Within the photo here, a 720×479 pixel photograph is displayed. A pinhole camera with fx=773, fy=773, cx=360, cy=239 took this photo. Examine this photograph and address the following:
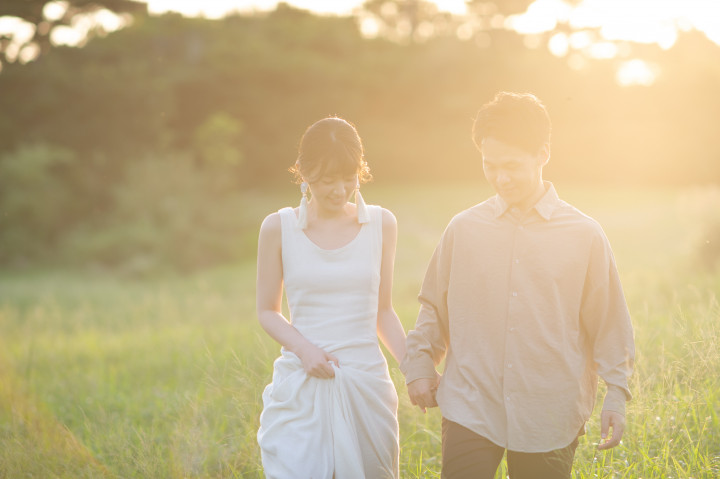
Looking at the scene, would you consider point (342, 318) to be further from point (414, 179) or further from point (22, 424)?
point (414, 179)

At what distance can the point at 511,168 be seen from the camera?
2633 mm

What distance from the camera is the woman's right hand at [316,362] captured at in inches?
111

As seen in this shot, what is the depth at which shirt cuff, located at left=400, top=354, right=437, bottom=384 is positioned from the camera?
8.98 feet

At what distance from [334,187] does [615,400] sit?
1234 millimetres

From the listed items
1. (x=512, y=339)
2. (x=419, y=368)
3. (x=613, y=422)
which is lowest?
(x=613, y=422)

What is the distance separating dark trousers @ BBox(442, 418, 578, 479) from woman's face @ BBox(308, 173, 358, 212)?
0.93 metres

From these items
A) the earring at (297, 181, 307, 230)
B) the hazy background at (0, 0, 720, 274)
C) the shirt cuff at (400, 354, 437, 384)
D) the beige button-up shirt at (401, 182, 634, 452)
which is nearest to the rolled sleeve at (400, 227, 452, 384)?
Answer: the shirt cuff at (400, 354, 437, 384)

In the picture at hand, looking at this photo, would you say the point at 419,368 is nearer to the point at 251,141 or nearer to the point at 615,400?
the point at 615,400

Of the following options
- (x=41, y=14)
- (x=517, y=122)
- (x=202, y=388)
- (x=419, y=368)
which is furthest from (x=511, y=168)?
(x=41, y=14)

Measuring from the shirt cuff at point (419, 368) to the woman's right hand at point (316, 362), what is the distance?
0.29 metres

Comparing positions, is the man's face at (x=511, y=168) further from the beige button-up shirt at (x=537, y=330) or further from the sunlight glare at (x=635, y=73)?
the sunlight glare at (x=635, y=73)

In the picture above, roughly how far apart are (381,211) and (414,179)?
31370 millimetres

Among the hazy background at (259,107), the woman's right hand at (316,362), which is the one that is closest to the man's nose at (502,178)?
the woman's right hand at (316,362)

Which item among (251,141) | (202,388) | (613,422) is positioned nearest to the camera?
(613,422)
